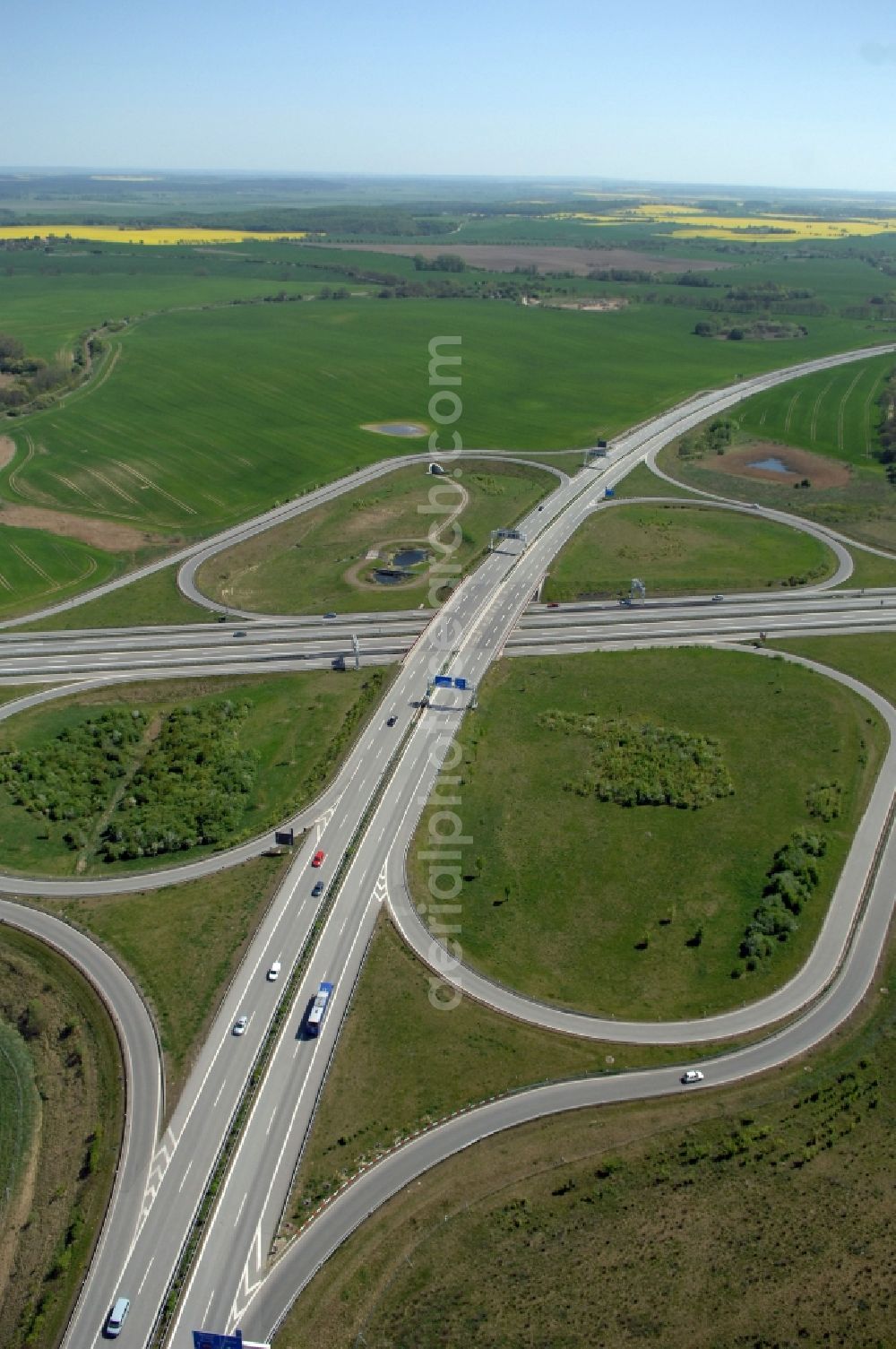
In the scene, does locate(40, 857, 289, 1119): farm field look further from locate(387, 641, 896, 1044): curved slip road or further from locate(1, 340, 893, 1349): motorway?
locate(387, 641, 896, 1044): curved slip road

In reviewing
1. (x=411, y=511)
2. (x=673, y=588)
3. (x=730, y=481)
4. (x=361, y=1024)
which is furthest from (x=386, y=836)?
(x=730, y=481)

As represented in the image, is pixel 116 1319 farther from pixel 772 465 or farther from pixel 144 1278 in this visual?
pixel 772 465

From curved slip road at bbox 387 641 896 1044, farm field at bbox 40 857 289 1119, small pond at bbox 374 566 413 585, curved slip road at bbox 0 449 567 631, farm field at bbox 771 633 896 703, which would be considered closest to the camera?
curved slip road at bbox 387 641 896 1044

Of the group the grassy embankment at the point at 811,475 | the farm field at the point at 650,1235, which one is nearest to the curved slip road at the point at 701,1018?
the farm field at the point at 650,1235

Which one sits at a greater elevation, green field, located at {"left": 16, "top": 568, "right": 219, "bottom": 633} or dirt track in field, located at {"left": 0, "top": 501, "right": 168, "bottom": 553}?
dirt track in field, located at {"left": 0, "top": 501, "right": 168, "bottom": 553}

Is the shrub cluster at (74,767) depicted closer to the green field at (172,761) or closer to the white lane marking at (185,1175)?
the green field at (172,761)

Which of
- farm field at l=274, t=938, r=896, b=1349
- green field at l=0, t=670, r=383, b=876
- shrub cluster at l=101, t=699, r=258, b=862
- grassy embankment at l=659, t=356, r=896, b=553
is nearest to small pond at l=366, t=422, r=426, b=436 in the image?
grassy embankment at l=659, t=356, r=896, b=553
